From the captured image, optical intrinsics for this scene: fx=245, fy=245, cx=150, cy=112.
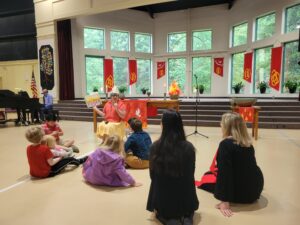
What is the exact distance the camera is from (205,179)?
2748mm

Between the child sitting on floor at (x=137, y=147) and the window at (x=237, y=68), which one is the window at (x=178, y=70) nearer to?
the window at (x=237, y=68)

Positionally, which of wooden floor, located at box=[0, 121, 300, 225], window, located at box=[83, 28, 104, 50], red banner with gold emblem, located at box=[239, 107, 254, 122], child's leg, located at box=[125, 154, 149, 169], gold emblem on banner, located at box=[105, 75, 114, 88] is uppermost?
window, located at box=[83, 28, 104, 50]

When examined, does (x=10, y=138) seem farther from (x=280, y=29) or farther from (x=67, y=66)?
(x=280, y=29)

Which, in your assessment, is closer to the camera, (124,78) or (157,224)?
(157,224)

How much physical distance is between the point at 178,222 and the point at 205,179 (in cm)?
99

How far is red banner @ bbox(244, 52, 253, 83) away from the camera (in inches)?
441

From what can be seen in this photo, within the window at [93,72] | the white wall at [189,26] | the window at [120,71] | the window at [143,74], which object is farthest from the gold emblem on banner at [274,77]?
the window at [93,72]

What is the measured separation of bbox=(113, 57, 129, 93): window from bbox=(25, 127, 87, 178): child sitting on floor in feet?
32.8

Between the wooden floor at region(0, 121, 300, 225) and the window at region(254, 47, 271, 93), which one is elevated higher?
the window at region(254, 47, 271, 93)

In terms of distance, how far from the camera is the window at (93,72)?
12.1 metres

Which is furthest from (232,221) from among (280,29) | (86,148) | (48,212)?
(280,29)

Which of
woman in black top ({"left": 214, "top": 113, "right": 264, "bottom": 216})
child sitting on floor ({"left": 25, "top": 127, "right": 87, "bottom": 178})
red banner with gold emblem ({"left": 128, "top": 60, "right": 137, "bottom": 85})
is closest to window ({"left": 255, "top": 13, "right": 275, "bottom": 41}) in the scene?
red banner with gold emblem ({"left": 128, "top": 60, "right": 137, "bottom": 85})

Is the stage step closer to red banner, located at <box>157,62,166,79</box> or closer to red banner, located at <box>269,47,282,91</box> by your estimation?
red banner, located at <box>269,47,282,91</box>

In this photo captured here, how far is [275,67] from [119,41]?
7631 mm
